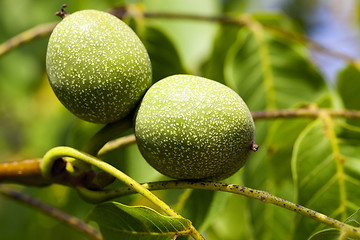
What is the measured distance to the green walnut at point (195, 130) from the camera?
3.38 feet

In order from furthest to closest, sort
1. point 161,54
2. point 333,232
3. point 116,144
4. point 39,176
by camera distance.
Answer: point 161,54, point 116,144, point 39,176, point 333,232

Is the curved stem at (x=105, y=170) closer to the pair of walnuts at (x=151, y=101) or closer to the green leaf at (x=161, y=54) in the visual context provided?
the pair of walnuts at (x=151, y=101)

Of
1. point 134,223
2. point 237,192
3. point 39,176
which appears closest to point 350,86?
point 237,192

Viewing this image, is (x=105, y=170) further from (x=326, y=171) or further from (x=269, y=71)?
(x=269, y=71)

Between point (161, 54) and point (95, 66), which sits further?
point (161, 54)

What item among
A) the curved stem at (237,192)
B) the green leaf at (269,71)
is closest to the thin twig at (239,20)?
the green leaf at (269,71)

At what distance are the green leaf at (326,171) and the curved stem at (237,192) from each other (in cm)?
31

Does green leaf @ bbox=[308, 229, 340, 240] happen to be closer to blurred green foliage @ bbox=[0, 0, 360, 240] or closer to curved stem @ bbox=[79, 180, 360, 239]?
curved stem @ bbox=[79, 180, 360, 239]

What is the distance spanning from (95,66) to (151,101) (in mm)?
158

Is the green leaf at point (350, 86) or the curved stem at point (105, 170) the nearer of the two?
the curved stem at point (105, 170)

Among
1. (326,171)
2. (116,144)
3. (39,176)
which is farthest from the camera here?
(326,171)

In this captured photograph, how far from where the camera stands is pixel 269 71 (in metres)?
2.00

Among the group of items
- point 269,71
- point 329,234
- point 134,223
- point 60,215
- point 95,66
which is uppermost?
point 95,66

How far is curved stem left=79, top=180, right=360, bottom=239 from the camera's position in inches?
39.5
